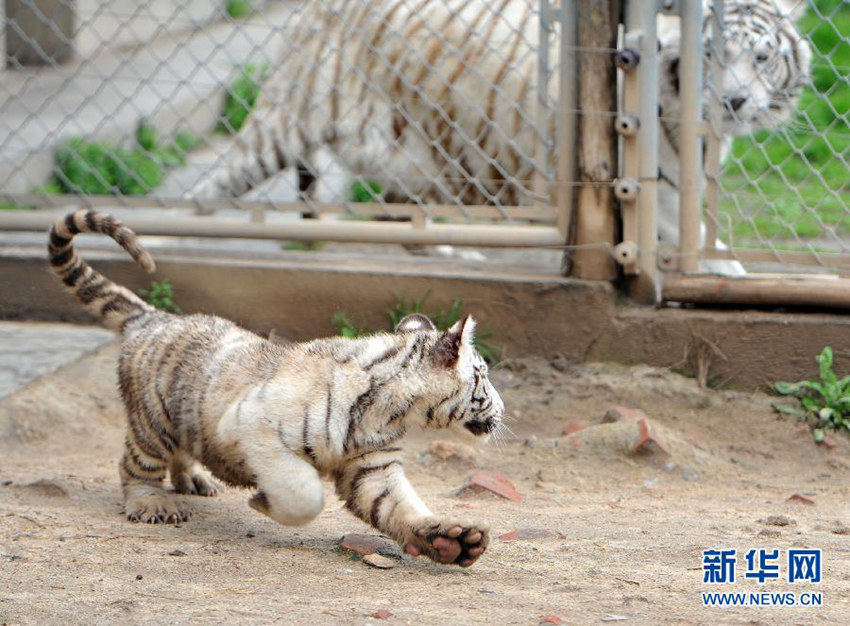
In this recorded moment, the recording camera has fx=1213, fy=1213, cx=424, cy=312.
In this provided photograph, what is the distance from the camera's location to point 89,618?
92.4 inches

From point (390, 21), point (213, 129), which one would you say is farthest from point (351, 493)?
point (213, 129)

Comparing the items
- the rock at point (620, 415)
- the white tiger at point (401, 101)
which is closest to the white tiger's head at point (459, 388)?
the rock at point (620, 415)

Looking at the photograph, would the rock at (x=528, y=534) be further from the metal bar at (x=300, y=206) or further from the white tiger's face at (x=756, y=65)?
the white tiger's face at (x=756, y=65)

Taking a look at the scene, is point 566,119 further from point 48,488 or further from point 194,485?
point 48,488

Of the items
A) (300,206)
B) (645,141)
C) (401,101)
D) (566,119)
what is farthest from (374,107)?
(645,141)

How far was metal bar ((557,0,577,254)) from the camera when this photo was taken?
428 cm

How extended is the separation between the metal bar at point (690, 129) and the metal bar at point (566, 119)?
0.38m

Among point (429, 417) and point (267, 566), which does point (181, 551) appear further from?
point (429, 417)

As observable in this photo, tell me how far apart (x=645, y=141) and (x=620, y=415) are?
0.96 meters

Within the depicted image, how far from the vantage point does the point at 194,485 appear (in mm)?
3594

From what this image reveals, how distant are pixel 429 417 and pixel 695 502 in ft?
3.19

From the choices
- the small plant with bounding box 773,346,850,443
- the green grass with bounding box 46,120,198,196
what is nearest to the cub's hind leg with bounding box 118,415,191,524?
the small plant with bounding box 773,346,850,443

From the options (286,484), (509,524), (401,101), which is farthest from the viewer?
(401,101)

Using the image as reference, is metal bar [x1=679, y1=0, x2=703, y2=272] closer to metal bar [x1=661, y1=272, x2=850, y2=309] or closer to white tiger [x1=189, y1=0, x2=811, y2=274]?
metal bar [x1=661, y1=272, x2=850, y2=309]
